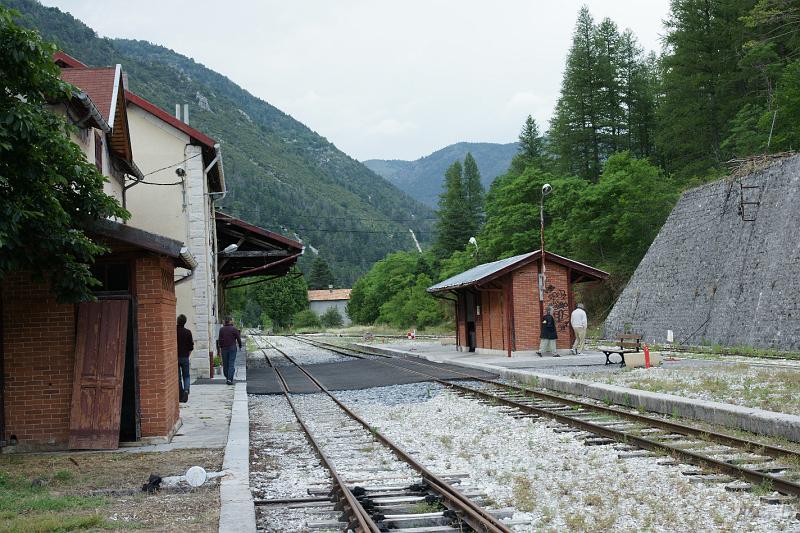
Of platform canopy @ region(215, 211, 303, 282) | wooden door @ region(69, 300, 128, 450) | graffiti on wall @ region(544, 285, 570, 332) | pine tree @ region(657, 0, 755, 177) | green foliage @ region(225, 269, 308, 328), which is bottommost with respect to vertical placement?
wooden door @ region(69, 300, 128, 450)

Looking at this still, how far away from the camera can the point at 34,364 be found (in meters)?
10.9

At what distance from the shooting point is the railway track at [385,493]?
6.69 meters

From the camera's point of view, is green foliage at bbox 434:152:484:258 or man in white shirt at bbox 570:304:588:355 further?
green foliage at bbox 434:152:484:258

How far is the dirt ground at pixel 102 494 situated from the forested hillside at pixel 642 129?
1122 inches

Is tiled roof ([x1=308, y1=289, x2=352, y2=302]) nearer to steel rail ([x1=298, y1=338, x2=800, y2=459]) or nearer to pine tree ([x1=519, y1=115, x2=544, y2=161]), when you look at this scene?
pine tree ([x1=519, y1=115, x2=544, y2=161])

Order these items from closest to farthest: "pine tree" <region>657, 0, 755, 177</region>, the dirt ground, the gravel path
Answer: the dirt ground → the gravel path → "pine tree" <region>657, 0, 755, 177</region>

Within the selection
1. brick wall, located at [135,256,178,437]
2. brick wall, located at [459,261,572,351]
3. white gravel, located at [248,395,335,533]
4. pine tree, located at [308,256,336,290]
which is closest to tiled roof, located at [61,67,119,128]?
white gravel, located at [248,395,335,533]

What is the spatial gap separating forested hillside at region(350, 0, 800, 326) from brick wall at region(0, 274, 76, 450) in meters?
28.2

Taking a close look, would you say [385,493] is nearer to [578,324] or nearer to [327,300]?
[578,324]

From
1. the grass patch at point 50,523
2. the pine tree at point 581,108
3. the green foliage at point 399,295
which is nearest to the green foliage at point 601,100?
the pine tree at point 581,108

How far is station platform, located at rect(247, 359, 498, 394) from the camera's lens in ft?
70.2

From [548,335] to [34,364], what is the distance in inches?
754

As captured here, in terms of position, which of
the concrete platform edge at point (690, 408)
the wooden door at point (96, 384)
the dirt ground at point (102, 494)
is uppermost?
the wooden door at point (96, 384)

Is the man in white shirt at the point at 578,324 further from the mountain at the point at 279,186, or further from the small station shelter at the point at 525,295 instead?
the mountain at the point at 279,186
